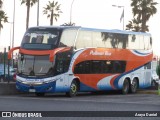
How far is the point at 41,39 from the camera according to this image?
3231 centimetres

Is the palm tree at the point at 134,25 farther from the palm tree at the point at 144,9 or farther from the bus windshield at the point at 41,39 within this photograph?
the bus windshield at the point at 41,39

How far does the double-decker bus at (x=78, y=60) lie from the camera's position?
3198 cm

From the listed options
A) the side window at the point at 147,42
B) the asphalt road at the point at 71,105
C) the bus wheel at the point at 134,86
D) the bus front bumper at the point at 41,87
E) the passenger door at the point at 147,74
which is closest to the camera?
the asphalt road at the point at 71,105

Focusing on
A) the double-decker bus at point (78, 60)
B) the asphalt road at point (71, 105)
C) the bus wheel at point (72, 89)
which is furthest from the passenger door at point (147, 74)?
the asphalt road at point (71, 105)

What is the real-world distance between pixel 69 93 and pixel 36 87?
2.25m

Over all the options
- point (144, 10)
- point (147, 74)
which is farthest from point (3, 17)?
point (147, 74)

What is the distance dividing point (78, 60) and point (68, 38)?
163cm

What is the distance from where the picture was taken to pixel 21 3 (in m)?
74.0

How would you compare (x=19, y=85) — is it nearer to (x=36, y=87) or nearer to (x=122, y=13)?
(x=36, y=87)

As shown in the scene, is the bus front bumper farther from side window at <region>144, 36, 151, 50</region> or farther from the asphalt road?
side window at <region>144, 36, 151, 50</region>

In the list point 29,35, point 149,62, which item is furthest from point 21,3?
point 29,35

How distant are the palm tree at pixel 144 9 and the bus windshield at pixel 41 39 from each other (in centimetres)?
4211

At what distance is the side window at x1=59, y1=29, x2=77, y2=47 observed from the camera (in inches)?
1262

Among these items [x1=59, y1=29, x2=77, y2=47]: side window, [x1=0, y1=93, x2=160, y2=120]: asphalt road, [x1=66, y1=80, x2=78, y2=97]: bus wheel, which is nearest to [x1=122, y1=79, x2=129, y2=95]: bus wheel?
[x1=66, y1=80, x2=78, y2=97]: bus wheel
